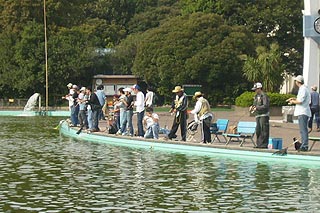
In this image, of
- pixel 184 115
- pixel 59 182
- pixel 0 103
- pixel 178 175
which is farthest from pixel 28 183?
pixel 0 103

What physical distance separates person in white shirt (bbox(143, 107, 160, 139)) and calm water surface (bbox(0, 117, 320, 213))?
2.27 m

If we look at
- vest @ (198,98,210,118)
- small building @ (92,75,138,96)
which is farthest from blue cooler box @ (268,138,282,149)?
small building @ (92,75,138,96)

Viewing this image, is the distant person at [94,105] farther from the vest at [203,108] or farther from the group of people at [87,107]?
the vest at [203,108]

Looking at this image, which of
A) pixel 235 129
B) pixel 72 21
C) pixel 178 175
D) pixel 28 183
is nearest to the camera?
pixel 28 183

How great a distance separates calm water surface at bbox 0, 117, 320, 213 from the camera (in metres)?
12.8

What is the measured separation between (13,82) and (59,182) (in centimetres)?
5456

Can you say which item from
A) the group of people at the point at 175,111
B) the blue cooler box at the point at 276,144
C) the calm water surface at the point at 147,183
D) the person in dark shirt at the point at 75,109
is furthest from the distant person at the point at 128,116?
the blue cooler box at the point at 276,144

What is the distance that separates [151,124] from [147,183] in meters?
9.54

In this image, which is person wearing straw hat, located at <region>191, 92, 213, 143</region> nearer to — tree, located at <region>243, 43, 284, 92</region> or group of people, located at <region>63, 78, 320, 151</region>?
group of people, located at <region>63, 78, 320, 151</region>

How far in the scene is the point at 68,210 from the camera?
12.4 meters

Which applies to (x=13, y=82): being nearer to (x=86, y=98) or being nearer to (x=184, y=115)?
(x=86, y=98)

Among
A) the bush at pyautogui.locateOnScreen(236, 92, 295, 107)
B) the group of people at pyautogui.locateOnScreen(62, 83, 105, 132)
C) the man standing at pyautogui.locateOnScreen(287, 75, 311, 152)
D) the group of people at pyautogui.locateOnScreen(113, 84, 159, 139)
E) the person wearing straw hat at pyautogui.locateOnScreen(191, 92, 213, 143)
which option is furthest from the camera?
the bush at pyautogui.locateOnScreen(236, 92, 295, 107)

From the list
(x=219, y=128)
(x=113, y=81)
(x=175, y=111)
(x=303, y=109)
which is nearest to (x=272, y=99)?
(x=219, y=128)

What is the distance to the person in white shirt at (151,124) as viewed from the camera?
24641mm
